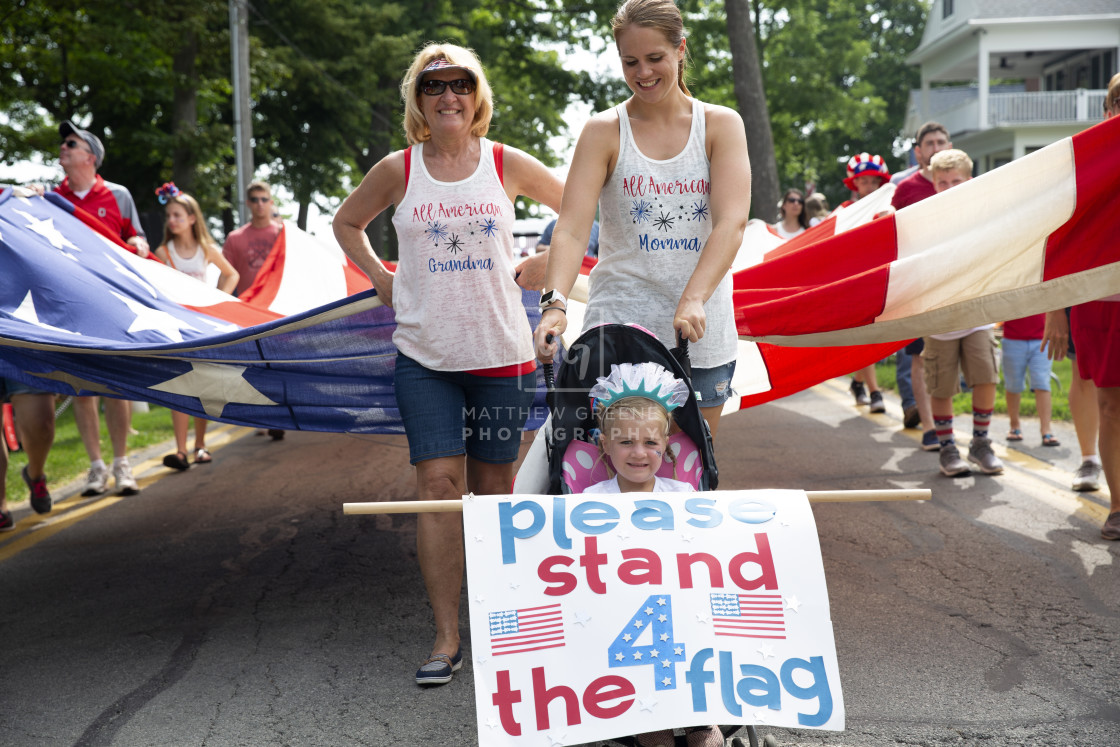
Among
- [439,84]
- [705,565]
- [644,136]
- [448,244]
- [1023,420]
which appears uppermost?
[439,84]

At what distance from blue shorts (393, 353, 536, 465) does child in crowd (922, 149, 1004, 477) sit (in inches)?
146

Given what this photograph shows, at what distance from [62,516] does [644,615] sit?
16.6ft

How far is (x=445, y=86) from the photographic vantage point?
12.3 feet

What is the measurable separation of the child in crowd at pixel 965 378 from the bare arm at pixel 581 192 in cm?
387

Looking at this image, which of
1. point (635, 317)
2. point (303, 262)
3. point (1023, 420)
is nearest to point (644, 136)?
point (635, 317)

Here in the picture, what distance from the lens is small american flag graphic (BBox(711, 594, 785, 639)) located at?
273 cm

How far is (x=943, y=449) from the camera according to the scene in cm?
696

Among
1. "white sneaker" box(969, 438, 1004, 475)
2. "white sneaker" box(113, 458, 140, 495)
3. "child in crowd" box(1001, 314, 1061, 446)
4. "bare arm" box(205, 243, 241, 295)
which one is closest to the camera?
"white sneaker" box(969, 438, 1004, 475)

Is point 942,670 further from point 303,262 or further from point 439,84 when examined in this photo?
point 303,262

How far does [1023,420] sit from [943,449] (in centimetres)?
242

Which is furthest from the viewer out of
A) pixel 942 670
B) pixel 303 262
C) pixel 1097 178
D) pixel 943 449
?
pixel 303 262

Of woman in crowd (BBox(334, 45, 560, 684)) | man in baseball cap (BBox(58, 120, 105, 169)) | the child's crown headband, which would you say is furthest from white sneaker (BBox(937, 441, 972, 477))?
man in baseball cap (BBox(58, 120, 105, 169))

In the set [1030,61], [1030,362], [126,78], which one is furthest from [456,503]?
[1030,61]

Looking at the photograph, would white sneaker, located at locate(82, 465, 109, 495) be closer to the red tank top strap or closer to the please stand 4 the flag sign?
the red tank top strap
